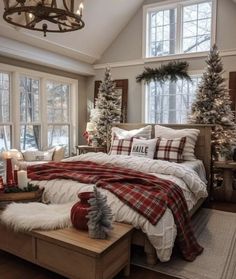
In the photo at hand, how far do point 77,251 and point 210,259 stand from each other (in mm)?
1297

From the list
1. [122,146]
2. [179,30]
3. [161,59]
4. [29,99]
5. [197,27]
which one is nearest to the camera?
[122,146]

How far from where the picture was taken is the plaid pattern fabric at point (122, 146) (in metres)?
4.04

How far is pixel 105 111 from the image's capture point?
19.4ft

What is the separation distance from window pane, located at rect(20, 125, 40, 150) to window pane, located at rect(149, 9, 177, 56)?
118 inches

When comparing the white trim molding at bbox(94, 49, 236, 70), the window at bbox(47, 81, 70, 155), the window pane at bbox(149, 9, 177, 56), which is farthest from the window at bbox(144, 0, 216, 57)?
the window at bbox(47, 81, 70, 155)

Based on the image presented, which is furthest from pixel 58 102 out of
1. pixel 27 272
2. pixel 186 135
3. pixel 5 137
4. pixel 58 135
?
pixel 27 272

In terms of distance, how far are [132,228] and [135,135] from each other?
7.49 ft

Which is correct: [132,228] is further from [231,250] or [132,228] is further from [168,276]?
[231,250]

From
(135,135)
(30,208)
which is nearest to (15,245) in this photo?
(30,208)

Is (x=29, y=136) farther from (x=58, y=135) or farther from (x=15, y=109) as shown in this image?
(x=58, y=135)

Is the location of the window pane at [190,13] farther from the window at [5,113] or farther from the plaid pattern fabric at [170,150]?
the window at [5,113]

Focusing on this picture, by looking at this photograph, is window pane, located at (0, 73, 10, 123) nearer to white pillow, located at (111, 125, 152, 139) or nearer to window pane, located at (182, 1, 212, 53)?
white pillow, located at (111, 125, 152, 139)

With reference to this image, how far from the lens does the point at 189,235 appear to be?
2.50 metres

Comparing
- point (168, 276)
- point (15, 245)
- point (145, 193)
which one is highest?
point (145, 193)
